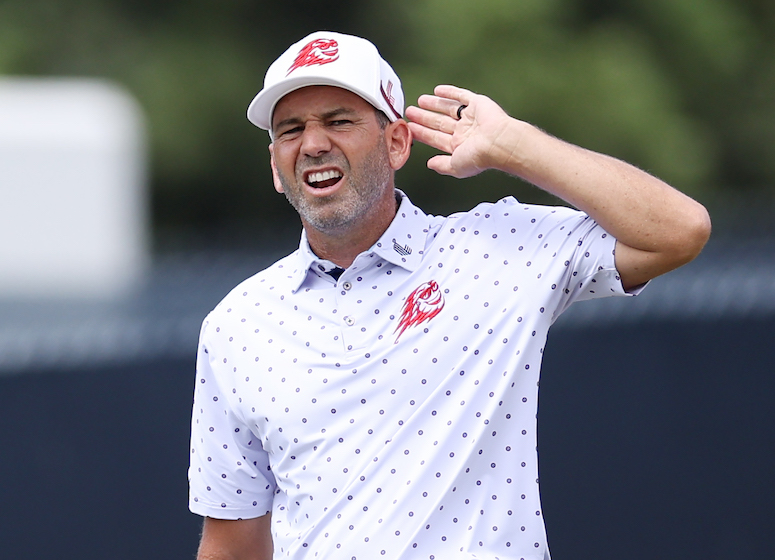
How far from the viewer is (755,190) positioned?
14305 mm

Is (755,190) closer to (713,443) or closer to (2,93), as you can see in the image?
(2,93)

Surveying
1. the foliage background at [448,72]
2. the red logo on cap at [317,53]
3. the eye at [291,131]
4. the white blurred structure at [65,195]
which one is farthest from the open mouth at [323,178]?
the foliage background at [448,72]

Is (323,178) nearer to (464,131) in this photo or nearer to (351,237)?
(351,237)

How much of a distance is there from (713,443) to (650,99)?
869 cm

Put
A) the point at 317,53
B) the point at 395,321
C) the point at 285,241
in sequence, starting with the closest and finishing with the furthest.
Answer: the point at 395,321 → the point at 317,53 → the point at 285,241

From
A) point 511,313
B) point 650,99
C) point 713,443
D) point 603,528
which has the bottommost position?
point 603,528

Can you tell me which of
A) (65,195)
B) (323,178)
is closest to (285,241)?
(65,195)

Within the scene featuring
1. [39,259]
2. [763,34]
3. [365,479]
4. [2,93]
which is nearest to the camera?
[365,479]

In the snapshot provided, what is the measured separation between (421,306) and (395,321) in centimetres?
6

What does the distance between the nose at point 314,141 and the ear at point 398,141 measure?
0.56ft

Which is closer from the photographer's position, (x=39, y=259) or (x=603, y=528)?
(x=603, y=528)

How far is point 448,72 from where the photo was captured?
12578 millimetres

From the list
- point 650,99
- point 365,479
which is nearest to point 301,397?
point 365,479

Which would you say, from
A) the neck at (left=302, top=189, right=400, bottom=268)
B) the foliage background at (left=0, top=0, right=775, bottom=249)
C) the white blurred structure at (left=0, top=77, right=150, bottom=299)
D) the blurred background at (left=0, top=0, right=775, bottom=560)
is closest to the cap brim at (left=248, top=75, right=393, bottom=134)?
the neck at (left=302, top=189, right=400, bottom=268)
